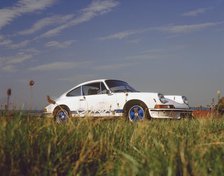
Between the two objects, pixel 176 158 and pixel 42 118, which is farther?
pixel 42 118

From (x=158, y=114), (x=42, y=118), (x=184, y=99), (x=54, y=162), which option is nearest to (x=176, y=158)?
(x=54, y=162)

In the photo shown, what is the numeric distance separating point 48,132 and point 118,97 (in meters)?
7.37

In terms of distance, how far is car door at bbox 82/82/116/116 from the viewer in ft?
37.1

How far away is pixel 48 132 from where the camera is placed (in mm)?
3900

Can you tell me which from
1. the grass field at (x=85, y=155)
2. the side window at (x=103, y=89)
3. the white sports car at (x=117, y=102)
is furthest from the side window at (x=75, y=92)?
the grass field at (x=85, y=155)

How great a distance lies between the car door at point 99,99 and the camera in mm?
11320

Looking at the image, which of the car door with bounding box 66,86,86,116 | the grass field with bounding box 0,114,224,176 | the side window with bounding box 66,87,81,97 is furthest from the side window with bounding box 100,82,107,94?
the grass field with bounding box 0,114,224,176

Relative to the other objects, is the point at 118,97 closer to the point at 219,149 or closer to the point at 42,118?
the point at 42,118

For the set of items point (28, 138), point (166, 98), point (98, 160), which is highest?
point (166, 98)

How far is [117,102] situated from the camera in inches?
440

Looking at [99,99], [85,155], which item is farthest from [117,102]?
[85,155]

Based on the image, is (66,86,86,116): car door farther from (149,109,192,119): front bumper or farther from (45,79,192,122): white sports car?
(149,109,192,119): front bumper

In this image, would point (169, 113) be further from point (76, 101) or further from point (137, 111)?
point (76, 101)

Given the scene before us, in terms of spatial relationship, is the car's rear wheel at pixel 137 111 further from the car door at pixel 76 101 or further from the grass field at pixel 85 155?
the grass field at pixel 85 155
